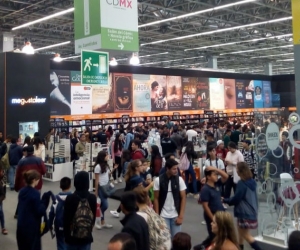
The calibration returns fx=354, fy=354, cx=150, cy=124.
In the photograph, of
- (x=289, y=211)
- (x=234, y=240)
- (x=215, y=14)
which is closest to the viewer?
(x=234, y=240)

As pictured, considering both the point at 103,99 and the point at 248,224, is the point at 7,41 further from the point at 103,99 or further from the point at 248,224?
the point at 248,224

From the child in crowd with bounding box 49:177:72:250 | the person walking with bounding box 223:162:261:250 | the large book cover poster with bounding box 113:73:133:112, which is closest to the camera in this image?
the child in crowd with bounding box 49:177:72:250

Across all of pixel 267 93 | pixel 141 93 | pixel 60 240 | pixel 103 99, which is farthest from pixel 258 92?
pixel 60 240

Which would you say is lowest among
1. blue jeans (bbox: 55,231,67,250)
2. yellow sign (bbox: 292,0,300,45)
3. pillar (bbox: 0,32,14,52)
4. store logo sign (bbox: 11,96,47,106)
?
blue jeans (bbox: 55,231,67,250)

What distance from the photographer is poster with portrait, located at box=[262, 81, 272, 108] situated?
2273cm

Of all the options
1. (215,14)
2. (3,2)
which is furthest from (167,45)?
(3,2)

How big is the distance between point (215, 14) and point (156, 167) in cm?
1219

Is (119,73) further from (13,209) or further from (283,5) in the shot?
(13,209)

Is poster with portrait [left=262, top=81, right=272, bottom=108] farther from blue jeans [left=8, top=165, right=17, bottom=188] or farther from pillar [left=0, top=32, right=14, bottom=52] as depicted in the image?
blue jeans [left=8, top=165, right=17, bottom=188]

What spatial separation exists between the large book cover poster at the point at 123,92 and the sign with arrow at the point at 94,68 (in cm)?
860

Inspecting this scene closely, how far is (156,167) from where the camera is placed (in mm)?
Result: 6863

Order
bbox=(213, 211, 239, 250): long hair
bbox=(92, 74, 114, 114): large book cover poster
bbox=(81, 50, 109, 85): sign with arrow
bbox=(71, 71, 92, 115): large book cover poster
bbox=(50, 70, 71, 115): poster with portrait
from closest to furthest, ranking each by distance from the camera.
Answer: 1. bbox=(213, 211, 239, 250): long hair
2. bbox=(81, 50, 109, 85): sign with arrow
3. bbox=(50, 70, 71, 115): poster with portrait
4. bbox=(71, 71, 92, 115): large book cover poster
5. bbox=(92, 74, 114, 114): large book cover poster

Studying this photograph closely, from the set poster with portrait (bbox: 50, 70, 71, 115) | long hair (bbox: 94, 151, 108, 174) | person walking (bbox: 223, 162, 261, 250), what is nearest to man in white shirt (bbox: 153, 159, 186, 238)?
person walking (bbox: 223, 162, 261, 250)

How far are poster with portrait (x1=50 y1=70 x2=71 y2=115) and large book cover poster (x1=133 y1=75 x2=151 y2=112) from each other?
344cm
